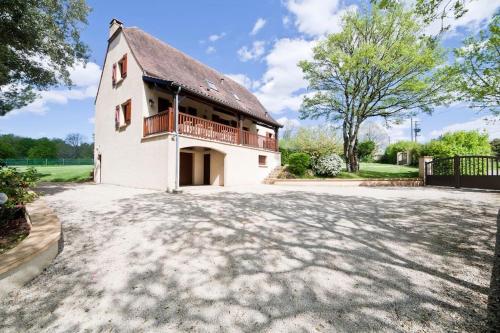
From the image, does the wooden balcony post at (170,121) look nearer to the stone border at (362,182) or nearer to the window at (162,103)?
the window at (162,103)

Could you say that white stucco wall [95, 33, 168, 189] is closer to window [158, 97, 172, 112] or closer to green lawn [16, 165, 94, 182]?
window [158, 97, 172, 112]

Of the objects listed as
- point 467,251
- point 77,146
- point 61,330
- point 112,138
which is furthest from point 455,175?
point 77,146

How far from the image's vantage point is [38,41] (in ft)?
29.3

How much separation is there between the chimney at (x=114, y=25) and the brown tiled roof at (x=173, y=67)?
0.48 metres

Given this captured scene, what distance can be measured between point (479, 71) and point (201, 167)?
15785 mm

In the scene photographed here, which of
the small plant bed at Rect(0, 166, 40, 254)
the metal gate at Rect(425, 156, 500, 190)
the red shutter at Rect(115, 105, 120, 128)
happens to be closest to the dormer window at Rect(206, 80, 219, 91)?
A: the red shutter at Rect(115, 105, 120, 128)

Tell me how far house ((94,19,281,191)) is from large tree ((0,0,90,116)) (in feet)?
8.43

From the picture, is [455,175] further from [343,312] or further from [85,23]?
[85,23]

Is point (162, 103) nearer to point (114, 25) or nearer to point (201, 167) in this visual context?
point (201, 167)

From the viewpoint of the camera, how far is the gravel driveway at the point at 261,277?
→ 6.50 feet

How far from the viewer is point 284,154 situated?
20.2 meters

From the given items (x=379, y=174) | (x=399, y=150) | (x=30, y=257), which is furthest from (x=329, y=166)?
(x=399, y=150)

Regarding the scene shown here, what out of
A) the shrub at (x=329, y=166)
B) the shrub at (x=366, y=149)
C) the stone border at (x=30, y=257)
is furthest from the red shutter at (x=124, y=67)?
the shrub at (x=366, y=149)

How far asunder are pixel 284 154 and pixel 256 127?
3.53 metres
